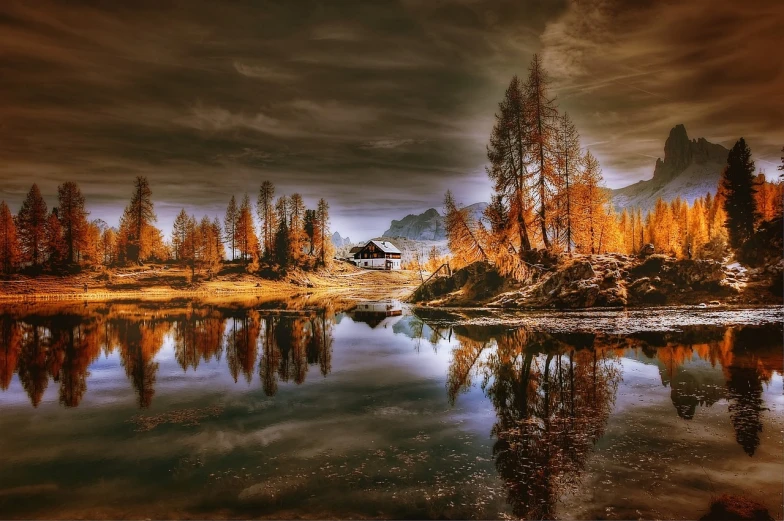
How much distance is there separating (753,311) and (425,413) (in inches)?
1034

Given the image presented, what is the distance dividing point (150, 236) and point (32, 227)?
1533cm

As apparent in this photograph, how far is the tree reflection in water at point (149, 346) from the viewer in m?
13.6

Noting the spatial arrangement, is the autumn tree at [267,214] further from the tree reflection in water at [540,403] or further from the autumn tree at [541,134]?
the tree reflection in water at [540,403]

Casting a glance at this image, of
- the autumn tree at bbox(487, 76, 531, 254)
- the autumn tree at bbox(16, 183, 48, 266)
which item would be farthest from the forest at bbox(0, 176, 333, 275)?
the autumn tree at bbox(487, 76, 531, 254)

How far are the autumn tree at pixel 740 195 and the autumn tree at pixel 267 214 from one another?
68522 millimetres

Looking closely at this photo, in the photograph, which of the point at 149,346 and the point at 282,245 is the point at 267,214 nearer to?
the point at 282,245

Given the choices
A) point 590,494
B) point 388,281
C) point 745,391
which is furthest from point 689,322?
point 388,281

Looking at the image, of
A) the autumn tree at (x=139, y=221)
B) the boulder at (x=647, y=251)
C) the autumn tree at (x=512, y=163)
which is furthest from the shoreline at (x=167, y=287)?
the boulder at (x=647, y=251)

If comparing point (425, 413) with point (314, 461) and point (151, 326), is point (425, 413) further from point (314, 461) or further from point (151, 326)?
point (151, 326)

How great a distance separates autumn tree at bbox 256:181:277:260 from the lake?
205ft

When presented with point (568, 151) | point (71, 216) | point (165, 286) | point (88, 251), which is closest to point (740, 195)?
point (568, 151)

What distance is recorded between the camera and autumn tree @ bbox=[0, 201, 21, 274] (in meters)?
53.1

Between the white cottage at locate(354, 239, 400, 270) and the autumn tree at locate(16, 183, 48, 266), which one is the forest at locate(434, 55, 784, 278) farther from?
the white cottage at locate(354, 239, 400, 270)

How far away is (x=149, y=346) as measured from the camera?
19234 mm
